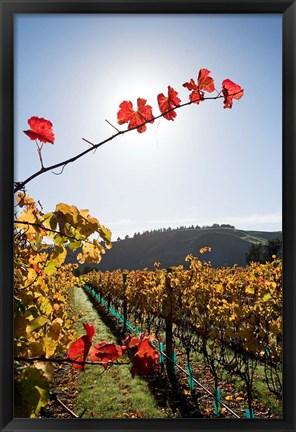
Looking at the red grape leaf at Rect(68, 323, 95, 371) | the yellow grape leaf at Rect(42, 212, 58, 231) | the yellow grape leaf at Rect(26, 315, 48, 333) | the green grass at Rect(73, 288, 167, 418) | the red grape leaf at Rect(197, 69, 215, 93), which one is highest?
the red grape leaf at Rect(197, 69, 215, 93)

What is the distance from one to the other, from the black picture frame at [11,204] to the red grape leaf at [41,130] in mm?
247

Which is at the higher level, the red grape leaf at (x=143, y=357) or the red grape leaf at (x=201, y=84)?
the red grape leaf at (x=201, y=84)

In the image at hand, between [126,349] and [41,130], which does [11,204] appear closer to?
[41,130]

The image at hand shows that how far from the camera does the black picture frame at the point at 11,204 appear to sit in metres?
0.90

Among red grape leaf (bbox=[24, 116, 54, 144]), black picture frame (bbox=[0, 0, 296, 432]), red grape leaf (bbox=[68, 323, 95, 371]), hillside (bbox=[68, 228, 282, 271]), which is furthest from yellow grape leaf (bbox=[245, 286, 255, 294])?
hillside (bbox=[68, 228, 282, 271])

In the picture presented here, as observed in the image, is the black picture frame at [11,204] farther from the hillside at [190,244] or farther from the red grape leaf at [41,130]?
the hillside at [190,244]

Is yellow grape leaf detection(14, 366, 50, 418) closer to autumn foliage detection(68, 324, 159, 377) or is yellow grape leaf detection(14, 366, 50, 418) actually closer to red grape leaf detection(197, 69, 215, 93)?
autumn foliage detection(68, 324, 159, 377)

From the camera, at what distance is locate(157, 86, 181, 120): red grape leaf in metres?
0.82

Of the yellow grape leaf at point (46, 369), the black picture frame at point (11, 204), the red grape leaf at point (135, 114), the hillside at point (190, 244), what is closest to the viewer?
the yellow grape leaf at point (46, 369)

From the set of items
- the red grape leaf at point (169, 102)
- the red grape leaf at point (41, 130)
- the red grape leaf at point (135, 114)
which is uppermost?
the red grape leaf at point (169, 102)

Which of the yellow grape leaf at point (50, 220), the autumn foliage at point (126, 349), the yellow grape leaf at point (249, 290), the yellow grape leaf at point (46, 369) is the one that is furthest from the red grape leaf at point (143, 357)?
the yellow grape leaf at point (249, 290)

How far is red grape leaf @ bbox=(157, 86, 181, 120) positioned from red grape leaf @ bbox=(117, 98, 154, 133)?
4 cm

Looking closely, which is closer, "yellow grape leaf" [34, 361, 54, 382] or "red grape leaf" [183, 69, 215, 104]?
"yellow grape leaf" [34, 361, 54, 382]
